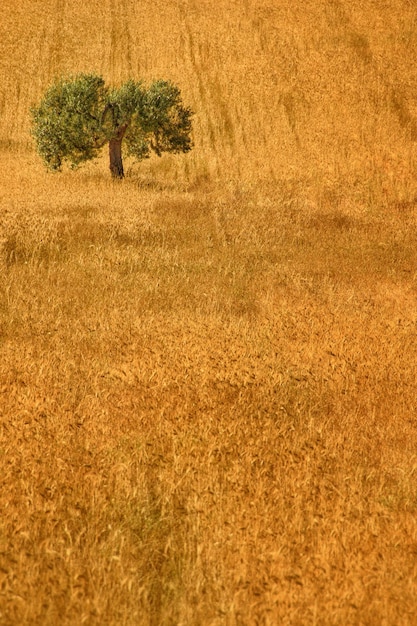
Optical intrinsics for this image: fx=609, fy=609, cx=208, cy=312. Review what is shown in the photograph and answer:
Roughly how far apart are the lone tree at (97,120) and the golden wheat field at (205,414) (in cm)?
660

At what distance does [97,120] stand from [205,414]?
21.1 meters

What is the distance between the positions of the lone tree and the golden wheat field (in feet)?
21.7

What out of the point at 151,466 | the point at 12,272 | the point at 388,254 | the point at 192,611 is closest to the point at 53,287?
the point at 12,272

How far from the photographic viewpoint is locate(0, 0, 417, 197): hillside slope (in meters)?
28.7

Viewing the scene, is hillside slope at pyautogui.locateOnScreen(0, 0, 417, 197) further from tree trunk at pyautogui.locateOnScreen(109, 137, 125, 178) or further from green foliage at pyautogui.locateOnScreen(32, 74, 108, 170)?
green foliage at pyautogui.locateOnScreen(32, 74, 108, 170)

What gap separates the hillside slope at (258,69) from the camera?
2869cm

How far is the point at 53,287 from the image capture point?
28.1ft

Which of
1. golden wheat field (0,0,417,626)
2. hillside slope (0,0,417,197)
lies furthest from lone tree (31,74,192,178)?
golden wheat field (0,0,417,626)

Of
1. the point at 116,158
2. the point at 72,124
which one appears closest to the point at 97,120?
the point at 72,124

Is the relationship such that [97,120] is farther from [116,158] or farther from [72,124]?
[116,158]

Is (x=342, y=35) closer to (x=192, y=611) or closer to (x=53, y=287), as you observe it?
(x=53, y=287)

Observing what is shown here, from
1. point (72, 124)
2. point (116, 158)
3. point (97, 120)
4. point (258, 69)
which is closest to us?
point (72, 124)

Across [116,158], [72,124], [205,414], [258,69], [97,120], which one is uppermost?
[258,69]

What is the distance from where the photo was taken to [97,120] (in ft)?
78.0
